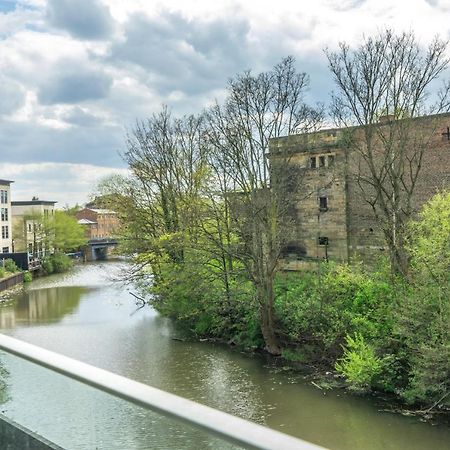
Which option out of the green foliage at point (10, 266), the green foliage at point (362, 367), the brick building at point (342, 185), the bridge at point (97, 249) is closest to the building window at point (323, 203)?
the brick building at point (342, 185)

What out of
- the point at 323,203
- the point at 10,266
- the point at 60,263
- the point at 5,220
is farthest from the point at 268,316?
the point at 5,220

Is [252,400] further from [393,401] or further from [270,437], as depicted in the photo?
[270,437]

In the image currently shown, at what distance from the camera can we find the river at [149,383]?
146cm

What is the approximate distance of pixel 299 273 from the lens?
57.8 ft

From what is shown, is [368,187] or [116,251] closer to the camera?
[368,187]

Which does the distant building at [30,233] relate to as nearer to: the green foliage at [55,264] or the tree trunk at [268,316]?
the green foliage at [55,264]

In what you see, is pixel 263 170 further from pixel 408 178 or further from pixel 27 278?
pixel 27 278

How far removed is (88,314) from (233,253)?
29.4 feet

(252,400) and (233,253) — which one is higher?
(233,253)

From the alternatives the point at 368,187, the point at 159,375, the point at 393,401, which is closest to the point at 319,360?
the point at 393,401

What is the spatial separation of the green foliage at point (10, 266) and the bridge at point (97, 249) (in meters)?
17.0

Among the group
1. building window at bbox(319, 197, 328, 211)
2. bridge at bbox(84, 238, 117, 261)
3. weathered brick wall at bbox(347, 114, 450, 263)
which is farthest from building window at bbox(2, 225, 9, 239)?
weathered brick wall at bbox(347, 114, 450, 263)

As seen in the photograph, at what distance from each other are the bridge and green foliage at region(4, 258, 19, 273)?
17.0 meters

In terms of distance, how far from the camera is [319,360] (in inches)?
531
